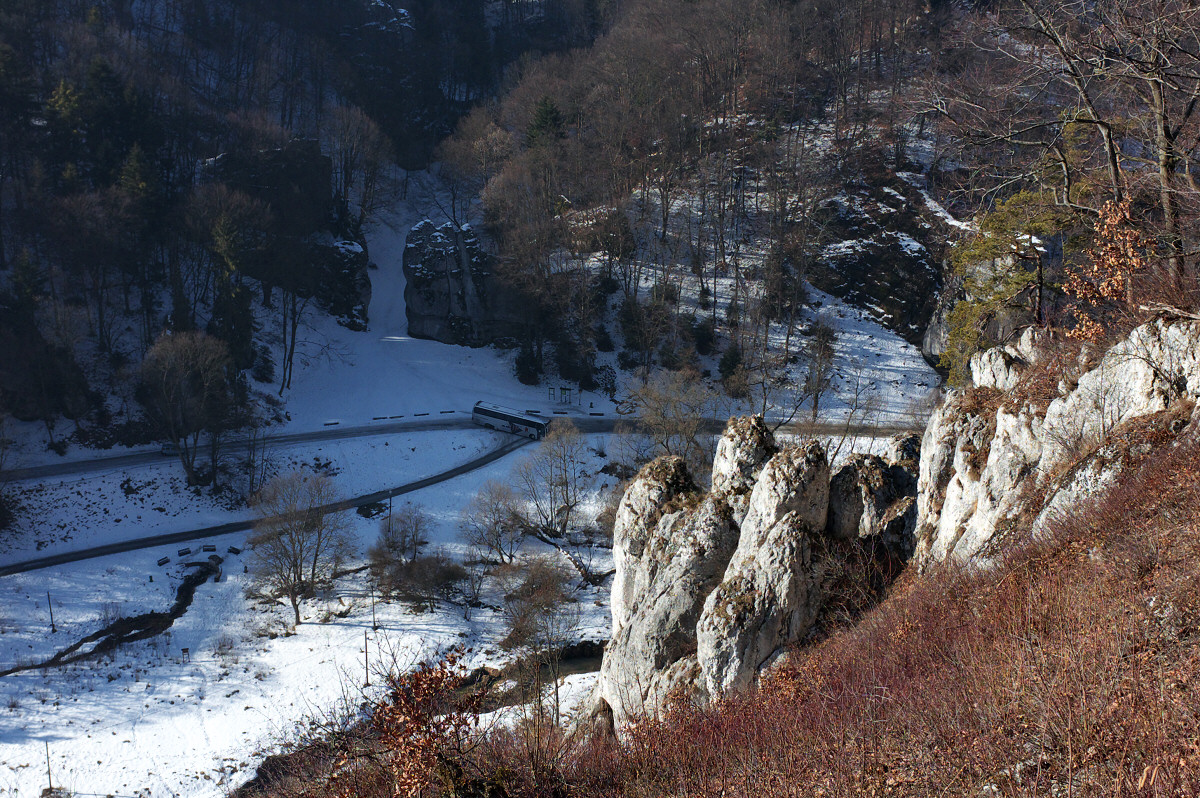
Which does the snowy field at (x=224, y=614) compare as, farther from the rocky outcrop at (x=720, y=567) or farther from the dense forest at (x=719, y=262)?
the rocky outcrop at (x=720, y=567)

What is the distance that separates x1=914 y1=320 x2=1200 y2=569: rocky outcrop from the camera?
32.9ft

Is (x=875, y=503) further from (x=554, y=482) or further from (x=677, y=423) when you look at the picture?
(x=554, y=482)

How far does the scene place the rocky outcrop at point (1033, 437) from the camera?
10.0 metres

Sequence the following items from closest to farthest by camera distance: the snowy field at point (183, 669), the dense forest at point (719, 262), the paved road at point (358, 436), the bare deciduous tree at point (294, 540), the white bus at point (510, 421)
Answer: the dense forest at point (719, 262) → the snowy field at point (183, 669) → the bare deciduous tree at point (294, 540) → the paved road at point (358, 436) → the white bus at point (510, 421)

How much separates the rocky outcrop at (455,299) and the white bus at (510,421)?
1092cm

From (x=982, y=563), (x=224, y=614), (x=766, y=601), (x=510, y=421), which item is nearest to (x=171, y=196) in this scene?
(x=510, y=421)

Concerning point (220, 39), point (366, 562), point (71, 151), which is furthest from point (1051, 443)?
point (220, 39)

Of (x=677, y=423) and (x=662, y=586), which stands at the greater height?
(x=662, y=586)

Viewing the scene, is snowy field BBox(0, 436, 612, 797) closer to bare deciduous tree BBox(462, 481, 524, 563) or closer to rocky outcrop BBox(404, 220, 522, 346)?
bare deciduous tree BBox(462, 481, 524, 563)

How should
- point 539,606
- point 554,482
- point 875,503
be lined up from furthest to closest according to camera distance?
point 554,482, point 539,606, point 875,503

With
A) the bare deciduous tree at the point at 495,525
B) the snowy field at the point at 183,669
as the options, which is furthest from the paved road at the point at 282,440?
the bare deciduous tree at the point at 495,525

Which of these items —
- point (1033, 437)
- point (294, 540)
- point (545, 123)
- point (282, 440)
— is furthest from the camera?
point (545, 123)

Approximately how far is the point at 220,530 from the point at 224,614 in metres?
7.15

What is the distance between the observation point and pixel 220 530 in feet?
125
